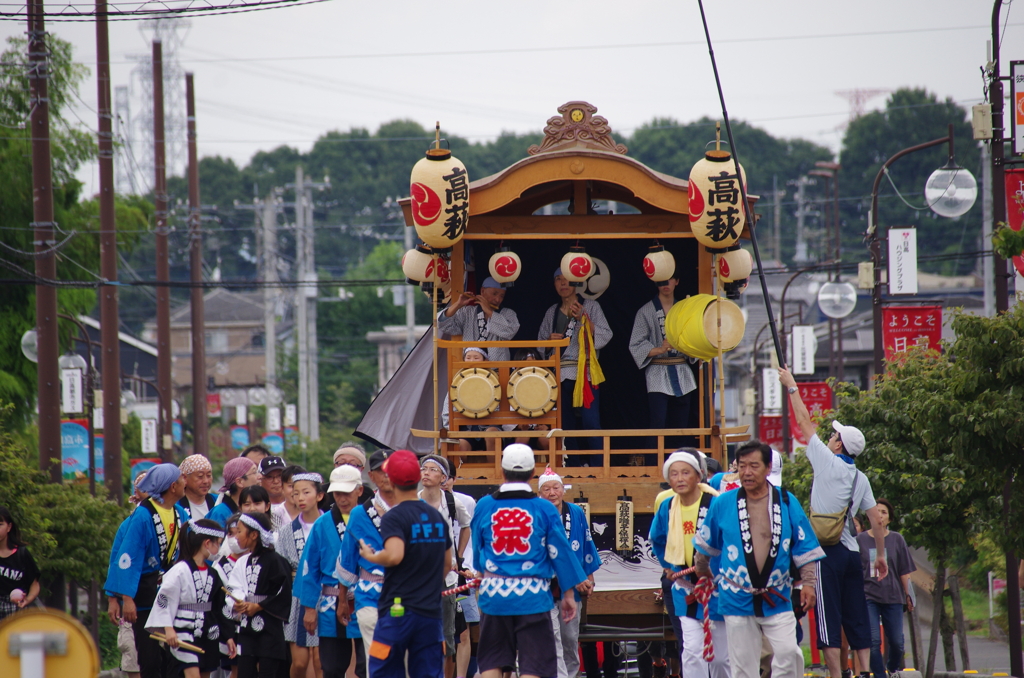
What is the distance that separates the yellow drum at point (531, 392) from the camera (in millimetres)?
10273

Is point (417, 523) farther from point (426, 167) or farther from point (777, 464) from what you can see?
point (426, 167)

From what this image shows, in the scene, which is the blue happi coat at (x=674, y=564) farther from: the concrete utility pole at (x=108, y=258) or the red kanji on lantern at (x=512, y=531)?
the concrete utility pole at (x=108, y=258)

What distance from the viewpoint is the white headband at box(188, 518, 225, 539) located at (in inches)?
305

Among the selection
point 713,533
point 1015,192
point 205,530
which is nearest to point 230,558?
point 205,530

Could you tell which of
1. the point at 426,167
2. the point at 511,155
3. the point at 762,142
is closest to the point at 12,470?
the point at 426,167

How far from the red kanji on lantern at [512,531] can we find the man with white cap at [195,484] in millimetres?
2843

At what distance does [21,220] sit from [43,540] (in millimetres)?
11077

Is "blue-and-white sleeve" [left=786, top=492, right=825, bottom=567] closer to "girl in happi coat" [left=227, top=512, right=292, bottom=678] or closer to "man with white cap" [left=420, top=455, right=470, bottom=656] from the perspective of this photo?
"man with white cap" [left=420, top=455, right=470, bottom=656]

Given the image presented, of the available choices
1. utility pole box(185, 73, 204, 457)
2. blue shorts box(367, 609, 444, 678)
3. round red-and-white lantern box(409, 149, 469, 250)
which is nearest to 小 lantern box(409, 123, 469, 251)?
round red-and-white lantern box(409, 149, 469, 250)

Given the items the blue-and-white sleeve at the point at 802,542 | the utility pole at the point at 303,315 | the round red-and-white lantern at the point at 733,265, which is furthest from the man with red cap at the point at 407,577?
the utility pole at the point at 303,315

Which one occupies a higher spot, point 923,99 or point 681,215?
point 923,99

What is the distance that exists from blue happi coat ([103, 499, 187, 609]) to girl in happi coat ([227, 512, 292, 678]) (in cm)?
73

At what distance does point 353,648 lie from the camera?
802 centimetres

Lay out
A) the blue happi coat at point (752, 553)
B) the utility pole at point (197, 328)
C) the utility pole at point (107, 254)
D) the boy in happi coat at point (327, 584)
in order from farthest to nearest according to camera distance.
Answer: the utility pole at point (197, 328), the utility pole at point (107, 254), the boy in happi coat at point (327, 584), the blue happi coat at point (752, 553)
